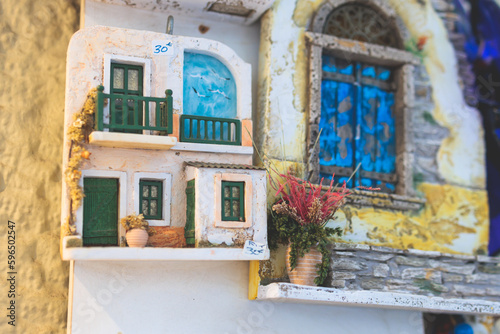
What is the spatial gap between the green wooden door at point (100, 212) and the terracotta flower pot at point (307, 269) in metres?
1.46

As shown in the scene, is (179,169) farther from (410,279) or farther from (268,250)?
(410,279)

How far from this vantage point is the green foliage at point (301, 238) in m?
5.56

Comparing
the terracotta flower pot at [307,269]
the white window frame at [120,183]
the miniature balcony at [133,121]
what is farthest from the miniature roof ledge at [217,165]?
the terracotta flower pot at [307,269]

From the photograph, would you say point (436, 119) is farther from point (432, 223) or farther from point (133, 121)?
point (133, 121)

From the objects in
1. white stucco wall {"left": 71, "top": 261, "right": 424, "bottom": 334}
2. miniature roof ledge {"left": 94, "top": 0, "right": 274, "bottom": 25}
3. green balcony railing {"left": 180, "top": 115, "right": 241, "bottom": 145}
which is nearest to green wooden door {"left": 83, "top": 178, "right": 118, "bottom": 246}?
white stucco wall {"left": 71, "top": 261, "right": 424, "bottom": 334}

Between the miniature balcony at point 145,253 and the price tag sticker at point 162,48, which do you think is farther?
the price tag sticker at point 162,48

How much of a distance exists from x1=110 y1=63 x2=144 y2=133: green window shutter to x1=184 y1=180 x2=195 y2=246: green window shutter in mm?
603

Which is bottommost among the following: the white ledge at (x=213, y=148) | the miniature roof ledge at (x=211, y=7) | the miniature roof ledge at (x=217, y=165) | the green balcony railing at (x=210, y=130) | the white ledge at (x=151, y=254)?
the white ledge at (x=151, y=254)

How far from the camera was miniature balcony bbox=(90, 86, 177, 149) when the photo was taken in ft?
16.9

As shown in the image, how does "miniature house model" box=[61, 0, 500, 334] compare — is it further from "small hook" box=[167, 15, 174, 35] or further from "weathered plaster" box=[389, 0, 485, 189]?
"small hook" box=[167, 15, 174, 35]

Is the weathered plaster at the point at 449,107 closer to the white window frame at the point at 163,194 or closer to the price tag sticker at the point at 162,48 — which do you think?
the price tag sticker at the point at 162,48

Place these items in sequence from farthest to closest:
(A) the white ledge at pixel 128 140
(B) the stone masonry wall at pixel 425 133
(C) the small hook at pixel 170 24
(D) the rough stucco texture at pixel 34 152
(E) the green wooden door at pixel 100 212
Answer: (B) the stone masonry wall at pixel 425 133
(C) the small hook at pixel 170 24
(D) the rough stucco texture at pixel 34 152
(E) the green wooden door at pixel 100 212
(A) the white ledge at pixel 128 140

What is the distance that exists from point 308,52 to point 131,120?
1835 millimetres

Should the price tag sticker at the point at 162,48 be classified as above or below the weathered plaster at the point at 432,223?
above
